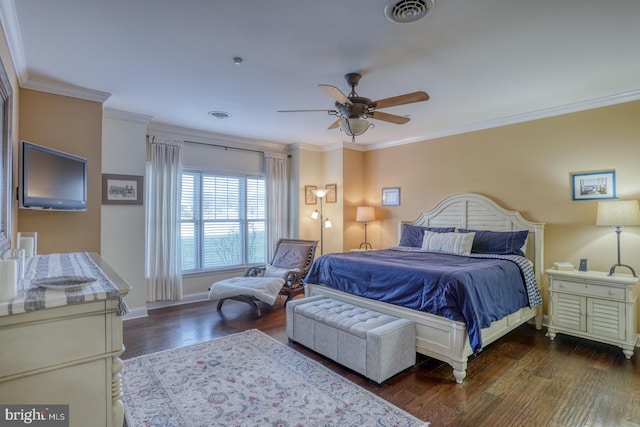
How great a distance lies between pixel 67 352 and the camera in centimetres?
110

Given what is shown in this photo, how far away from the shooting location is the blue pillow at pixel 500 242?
3865mm

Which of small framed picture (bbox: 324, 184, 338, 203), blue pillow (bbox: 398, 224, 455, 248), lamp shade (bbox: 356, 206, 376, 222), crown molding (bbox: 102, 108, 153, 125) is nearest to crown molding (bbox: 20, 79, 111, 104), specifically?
crown molding (bbox: 102, 108, 153, 125)

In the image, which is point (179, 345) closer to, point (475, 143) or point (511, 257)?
point (511, 257)

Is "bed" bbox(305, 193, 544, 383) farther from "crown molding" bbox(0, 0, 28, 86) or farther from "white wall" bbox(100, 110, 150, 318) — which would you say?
"crown molding" bbox(0, 0, 28, 86)

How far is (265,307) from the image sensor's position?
187 inches

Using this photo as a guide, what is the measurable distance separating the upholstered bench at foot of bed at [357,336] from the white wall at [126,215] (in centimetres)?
229

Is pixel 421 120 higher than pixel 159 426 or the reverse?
higher

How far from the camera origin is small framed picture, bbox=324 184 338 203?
19.5 ft

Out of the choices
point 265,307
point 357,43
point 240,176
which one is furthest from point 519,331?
point 240,176

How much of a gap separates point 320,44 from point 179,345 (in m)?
3.16

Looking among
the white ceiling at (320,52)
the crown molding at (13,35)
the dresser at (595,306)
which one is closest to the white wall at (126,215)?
the white ceiling at (320,52)

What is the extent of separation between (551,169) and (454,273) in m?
2.31

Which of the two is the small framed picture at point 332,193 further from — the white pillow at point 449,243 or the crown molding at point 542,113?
the white pillow at point 449,243

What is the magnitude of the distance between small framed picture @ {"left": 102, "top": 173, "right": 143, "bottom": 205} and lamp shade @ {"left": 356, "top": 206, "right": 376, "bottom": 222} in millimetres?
3416
